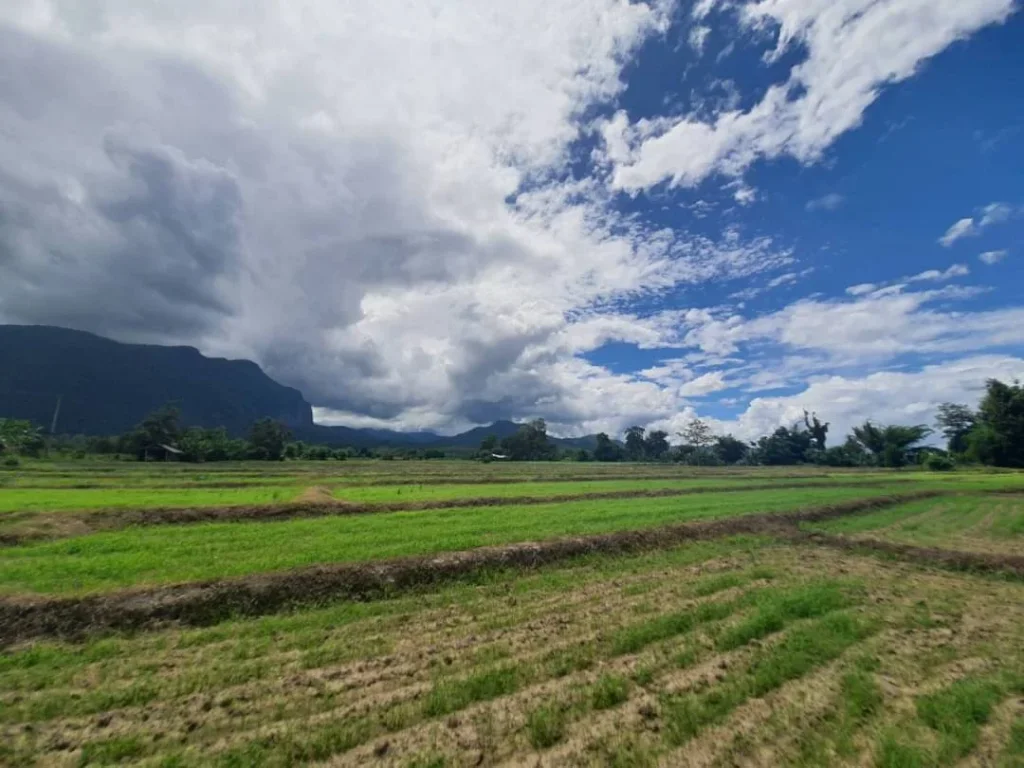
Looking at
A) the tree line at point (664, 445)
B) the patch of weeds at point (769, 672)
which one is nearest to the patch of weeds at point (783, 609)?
the patch of weeds at point (769, 672)

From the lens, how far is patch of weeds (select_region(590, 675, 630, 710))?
668 cm

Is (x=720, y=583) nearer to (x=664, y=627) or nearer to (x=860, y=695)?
(x=664, y=627)

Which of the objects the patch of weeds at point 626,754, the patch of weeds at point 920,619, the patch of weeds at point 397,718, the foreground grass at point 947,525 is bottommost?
the patch of weeds at point 397,718

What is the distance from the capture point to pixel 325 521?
20781mm

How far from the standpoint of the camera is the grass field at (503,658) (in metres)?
5.84

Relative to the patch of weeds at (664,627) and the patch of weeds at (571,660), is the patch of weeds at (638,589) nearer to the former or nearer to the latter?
the patch of weeds at (664,627)

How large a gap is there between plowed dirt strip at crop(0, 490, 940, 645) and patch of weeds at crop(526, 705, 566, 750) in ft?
21.8

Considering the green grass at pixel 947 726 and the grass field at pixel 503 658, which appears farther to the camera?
the grass field at pixel 503 658

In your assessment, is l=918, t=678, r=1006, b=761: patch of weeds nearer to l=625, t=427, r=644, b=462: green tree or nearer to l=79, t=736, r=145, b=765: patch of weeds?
l=79, t=736, r=145, b=765: patch of weeds

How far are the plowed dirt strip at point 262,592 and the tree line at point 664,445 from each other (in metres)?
71.9

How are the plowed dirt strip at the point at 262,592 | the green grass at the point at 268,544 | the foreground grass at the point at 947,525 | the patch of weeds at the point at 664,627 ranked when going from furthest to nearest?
the foreground grass at the point at 947,525 → the green grass at the point at 268,544 → the plowed dirt strip at the point at 262,592 → the patch of weeds at the point at 664,627

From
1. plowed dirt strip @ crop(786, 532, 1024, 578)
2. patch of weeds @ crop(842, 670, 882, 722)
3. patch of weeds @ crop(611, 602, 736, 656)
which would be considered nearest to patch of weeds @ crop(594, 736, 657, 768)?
patch of weeds @ crop(611, 602, 736, 656)

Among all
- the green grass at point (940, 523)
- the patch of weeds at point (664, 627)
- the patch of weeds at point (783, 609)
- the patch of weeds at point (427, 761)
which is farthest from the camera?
the green grass at point (940, 523)

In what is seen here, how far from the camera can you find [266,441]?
95375 mm
